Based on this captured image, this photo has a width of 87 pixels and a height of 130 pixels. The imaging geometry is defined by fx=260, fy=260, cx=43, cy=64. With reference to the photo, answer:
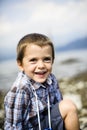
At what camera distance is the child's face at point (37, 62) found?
1.41 m

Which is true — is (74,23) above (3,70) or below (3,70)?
above

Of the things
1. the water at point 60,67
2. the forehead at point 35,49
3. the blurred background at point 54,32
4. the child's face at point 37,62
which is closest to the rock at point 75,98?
the blurred background at point 54,32

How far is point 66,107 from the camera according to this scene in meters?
1.43

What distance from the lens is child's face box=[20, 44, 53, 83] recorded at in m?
1.41

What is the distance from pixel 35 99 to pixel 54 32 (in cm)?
43

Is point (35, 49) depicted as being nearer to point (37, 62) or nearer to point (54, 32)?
point (37, 62)

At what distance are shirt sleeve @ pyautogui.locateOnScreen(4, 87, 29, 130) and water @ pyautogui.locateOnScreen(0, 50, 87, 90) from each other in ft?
0.59

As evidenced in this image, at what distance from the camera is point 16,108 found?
1.38 m

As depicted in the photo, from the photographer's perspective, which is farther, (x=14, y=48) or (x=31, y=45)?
(x=14, y=48)

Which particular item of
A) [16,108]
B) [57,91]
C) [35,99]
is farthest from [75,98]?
[16,108]

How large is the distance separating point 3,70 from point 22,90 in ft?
0.85

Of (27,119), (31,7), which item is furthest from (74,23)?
(27,119)

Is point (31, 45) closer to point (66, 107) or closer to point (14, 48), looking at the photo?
point (14, 48)

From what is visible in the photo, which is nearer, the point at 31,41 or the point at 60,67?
the point at 31,41
